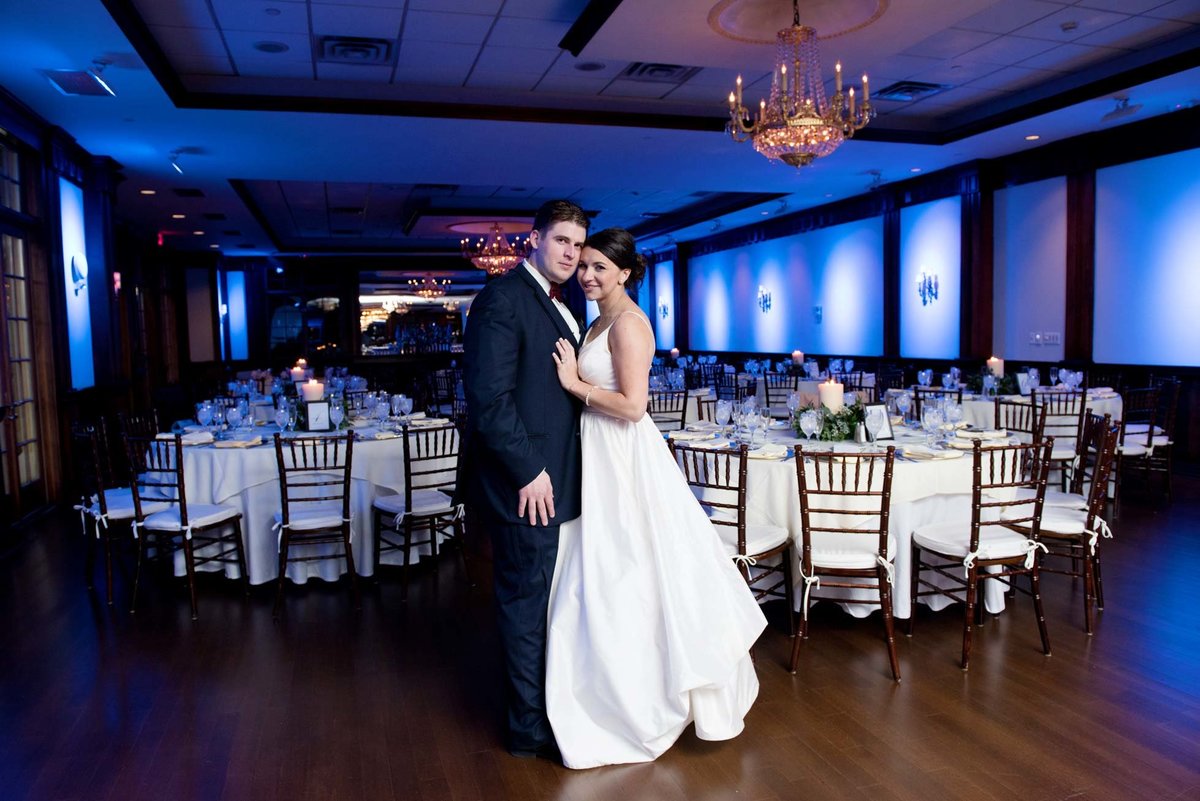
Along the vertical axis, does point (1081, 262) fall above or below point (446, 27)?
below

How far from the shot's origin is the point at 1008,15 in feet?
19.5

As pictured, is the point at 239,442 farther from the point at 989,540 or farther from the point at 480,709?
the point at 989,540

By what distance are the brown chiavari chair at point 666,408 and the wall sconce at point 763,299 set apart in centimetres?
686

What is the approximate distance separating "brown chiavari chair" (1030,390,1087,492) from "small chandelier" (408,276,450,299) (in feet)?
63.0

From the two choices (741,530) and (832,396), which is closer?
(741,530)

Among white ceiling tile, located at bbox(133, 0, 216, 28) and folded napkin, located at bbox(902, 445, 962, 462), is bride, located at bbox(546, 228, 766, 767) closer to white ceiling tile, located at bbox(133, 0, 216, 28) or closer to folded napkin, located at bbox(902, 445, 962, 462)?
folded napkin, located at bbox(902, 445, 962, 462)

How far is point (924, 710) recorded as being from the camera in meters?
3.18

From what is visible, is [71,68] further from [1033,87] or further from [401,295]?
[401,295]

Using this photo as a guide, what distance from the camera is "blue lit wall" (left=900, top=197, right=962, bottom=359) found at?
411 inches

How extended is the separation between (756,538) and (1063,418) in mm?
4266

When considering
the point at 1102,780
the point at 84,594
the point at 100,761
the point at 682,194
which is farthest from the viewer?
the point at 682,194

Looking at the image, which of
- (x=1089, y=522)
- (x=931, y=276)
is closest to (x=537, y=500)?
(x=1089, y=522)

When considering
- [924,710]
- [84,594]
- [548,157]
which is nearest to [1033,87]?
[548,157]

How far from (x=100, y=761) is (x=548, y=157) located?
24.0 ft
